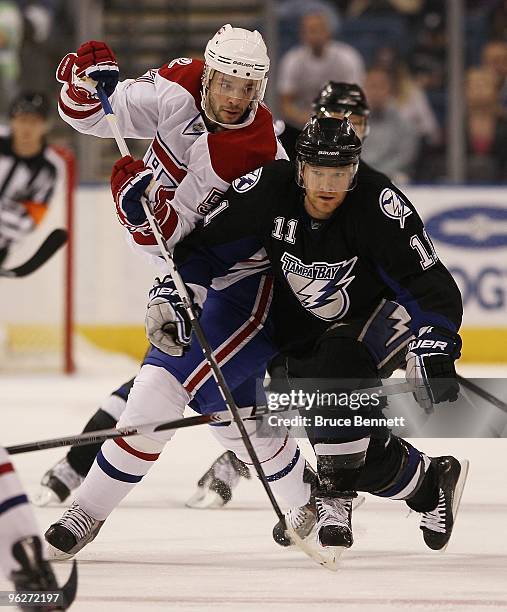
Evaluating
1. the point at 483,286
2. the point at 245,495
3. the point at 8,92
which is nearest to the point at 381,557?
the point at 245,495

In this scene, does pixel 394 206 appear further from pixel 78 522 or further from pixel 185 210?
pixel 78 522

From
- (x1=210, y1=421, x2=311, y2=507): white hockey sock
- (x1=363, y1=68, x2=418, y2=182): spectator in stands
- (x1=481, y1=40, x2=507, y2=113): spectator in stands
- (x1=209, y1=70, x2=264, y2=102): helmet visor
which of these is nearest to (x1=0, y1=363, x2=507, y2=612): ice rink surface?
(x1=210, y1=421, x2=311, y2=507): white hockey sock

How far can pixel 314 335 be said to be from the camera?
3.13m

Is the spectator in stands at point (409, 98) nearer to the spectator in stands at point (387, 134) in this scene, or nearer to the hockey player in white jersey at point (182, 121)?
the spectator in stands at point (387, 134)

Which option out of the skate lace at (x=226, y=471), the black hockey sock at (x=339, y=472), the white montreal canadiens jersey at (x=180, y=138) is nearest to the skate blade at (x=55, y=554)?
the black hockey sock at (x=339, y=472)

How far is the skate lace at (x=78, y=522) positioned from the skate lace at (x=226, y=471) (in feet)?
2.38

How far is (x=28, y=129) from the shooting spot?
20.7ft

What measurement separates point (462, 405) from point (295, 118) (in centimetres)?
339

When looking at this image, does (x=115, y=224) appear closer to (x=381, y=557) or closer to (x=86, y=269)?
(x=86, y=269)

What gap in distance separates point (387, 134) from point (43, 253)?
1.73 meters

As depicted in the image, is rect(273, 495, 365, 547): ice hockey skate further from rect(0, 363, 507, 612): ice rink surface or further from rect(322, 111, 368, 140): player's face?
rect(322, 111, 368, 140): player's face

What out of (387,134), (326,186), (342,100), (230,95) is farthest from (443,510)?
(387,134)

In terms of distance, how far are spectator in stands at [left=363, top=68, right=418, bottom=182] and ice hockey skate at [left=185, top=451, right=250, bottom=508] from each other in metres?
3.19

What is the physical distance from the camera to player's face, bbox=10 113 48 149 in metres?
6.30
